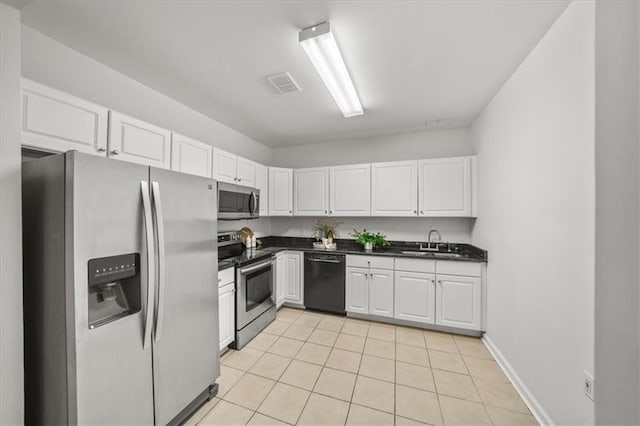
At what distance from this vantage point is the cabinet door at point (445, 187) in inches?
120

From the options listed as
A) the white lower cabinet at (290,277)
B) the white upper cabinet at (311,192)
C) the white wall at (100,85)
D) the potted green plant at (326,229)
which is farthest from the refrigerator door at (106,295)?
the potted green plant at (326,229)

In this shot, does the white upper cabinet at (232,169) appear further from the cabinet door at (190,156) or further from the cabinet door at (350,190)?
the cabinet door at (350,190)

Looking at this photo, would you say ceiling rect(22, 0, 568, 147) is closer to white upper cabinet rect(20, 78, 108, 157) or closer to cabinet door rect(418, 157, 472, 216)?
white upper cabinet rect(20, 78, 108, 157)

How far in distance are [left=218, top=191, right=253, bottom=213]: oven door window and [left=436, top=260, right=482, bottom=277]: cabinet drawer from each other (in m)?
2.46

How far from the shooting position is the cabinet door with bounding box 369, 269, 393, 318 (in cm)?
309

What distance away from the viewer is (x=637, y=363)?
955 mm

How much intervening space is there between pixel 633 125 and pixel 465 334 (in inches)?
104

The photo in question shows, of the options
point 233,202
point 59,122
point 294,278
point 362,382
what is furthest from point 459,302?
point 59,122

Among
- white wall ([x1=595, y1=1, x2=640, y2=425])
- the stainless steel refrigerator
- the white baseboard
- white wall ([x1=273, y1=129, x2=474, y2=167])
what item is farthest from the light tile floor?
white wall ([x1=273, y1=129, x2=474, y2=167])

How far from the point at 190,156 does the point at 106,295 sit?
58.0 inches

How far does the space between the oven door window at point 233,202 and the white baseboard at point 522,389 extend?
117 inches

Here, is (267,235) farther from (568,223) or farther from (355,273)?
(568,223)

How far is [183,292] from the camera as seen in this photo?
1604 millimetres

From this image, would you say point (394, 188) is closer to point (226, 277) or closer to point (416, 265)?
point (416, 265)
